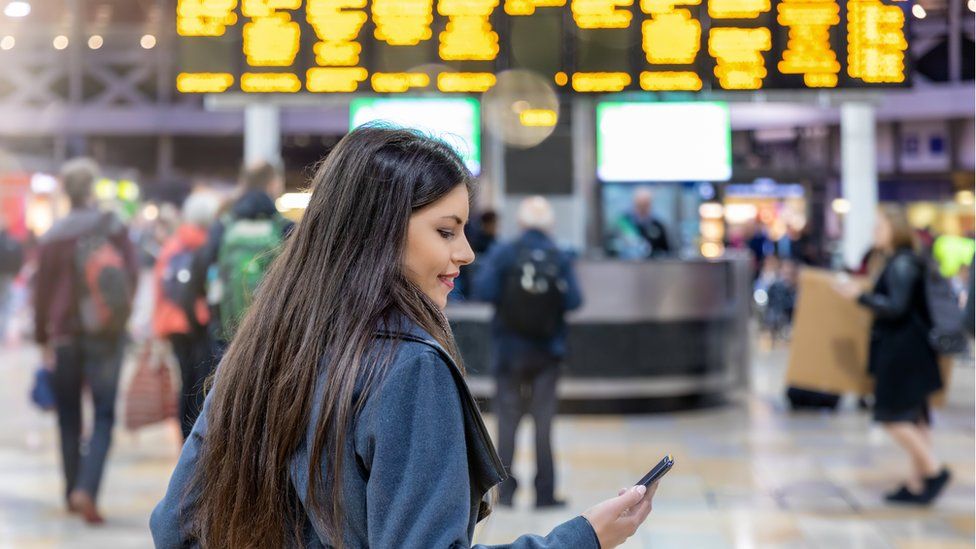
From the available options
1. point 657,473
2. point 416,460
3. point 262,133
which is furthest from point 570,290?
point 416,460

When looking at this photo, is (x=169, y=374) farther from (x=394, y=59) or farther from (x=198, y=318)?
(x=394, y=59)

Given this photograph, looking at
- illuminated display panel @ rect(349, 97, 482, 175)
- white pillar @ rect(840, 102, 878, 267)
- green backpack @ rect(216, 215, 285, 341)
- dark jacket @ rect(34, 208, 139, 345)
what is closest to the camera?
green backpack @ rect(216, 215, 285, 341)

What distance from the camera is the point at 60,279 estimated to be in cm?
630

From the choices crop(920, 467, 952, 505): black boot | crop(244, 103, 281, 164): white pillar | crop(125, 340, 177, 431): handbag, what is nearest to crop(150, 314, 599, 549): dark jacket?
crop(920, 467, 952, 505): black boot

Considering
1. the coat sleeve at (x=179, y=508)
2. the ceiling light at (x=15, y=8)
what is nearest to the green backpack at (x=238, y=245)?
the ceiling light at (x=15, y=8)

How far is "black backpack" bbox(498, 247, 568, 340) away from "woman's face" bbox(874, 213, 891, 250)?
189 cm

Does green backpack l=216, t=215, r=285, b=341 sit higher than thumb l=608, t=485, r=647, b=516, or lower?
higher

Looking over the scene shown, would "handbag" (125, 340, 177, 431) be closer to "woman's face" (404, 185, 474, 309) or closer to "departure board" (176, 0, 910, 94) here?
"departure board" (176, 0, 910, 94)

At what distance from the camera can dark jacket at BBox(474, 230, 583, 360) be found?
21.9ft

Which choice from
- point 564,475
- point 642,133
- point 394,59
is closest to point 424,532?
point 394,59

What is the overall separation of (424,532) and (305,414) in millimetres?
241

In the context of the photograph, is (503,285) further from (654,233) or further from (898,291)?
(654,233)

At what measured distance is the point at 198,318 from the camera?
259 inches

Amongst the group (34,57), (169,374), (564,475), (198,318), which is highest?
(34,57)
